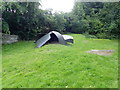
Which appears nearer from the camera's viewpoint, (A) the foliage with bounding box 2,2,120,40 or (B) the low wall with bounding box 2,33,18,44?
(B) the low wall with bounding box 2,33,18,44

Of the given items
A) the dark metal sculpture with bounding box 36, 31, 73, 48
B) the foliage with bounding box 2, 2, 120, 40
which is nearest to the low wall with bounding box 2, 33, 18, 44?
the foliage with bounding box 2, 2, 120, 40

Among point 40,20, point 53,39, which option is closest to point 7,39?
point 53,39

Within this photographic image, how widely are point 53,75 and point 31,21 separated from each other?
7.98 m

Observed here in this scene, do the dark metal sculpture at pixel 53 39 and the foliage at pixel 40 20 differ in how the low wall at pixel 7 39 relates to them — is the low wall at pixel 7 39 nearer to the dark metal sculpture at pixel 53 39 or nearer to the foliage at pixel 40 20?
the foliage at pixel 40 20

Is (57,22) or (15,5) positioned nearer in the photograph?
(15,5)

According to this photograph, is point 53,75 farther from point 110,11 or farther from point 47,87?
point 110,11

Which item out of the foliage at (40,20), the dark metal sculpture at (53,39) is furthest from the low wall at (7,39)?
the dark metal sculpture at (53,39)

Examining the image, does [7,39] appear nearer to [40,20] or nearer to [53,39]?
[53,39]

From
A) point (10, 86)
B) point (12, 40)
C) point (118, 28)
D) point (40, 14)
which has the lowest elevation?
point (10, 86)

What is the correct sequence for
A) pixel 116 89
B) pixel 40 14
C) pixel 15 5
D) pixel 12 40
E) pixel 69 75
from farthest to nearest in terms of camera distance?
pixel 40 14 → pixel 12 40 → pixel 15 5 → pixel 69 75 → pixel 116 89

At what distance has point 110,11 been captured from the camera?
36.1 ft

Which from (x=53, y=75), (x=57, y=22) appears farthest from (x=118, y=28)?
(x=53, y=75)

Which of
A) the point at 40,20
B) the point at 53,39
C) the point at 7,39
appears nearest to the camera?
the point at 7,39

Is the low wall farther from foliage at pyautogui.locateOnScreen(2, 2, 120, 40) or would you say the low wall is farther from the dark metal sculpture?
the dark metal sculpture
